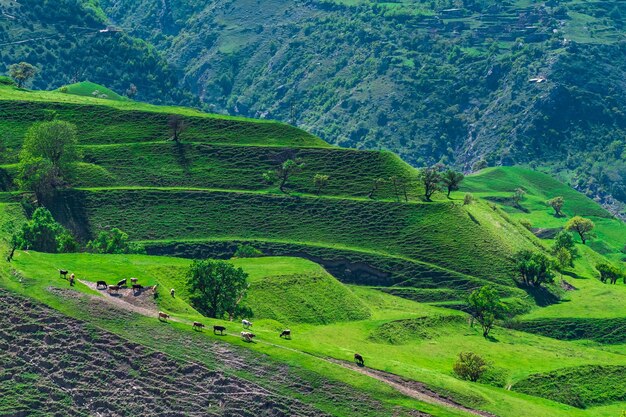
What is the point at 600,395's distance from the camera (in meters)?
152

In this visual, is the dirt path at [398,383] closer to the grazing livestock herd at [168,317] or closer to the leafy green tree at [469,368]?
the grazing livestock herd at [168,317]

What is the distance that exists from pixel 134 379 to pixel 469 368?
48587mm

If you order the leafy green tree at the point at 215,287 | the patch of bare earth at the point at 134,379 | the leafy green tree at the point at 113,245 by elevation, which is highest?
the patch of bare earth at the point at 134,379

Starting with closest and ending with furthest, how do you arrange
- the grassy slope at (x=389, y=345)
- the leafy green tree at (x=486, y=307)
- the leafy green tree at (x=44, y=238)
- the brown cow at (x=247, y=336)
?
the brown cow at (x=247, y=336) → the grassy slope at (x=389, y=345) → the leafy green tree at (x=44, y=238) → the leafy green tree at (x=486, y=307)

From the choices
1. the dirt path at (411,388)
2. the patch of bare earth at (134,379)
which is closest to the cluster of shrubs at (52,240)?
the patch of bare earth at (134,379)

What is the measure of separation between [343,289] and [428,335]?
18653 millimetres

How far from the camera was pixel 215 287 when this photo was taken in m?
142

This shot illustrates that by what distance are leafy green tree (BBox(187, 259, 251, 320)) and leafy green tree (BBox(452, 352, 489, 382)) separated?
2931cm

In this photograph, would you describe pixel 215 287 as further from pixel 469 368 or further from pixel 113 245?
pixel 113 245

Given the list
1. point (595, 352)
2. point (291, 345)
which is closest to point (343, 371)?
point (291, 345)

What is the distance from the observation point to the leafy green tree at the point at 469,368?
136 meters

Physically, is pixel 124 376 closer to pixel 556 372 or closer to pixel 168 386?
pixel 168 386

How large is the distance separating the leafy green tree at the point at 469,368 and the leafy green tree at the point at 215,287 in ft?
96.2

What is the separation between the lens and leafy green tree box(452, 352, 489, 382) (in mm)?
135663
